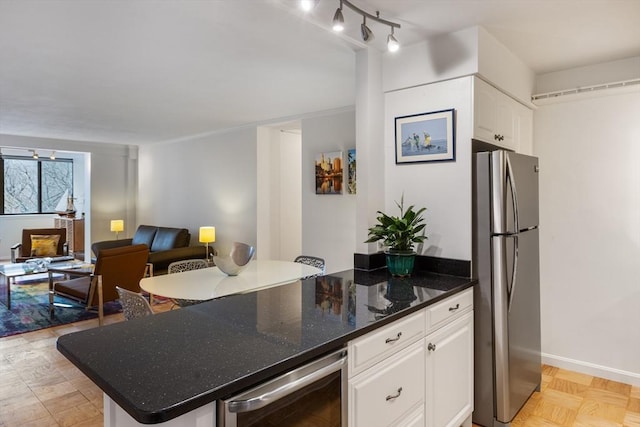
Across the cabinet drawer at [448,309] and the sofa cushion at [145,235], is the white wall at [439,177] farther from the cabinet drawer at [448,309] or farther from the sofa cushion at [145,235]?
the sofa cushion at [145,235]

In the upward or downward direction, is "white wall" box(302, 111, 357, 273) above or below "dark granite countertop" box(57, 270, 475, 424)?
above

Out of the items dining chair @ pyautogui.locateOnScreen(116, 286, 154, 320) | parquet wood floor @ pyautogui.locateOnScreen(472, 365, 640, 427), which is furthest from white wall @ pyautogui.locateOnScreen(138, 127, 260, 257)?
parquet wood floor @ pyautogui.locateOnScreen(472, 365, 640, 427)

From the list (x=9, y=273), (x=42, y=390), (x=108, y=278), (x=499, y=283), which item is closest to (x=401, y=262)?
(x=499, y=283)

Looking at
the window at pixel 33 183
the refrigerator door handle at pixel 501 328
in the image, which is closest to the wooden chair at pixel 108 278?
the refrigerator door handle at pixel 501 328

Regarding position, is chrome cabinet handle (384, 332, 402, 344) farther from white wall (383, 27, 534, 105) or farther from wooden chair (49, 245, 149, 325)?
wooden chair (49, 245, 149, 325)

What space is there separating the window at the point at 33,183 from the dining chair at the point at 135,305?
8360mm

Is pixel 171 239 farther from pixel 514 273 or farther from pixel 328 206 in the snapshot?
pixel 514 273

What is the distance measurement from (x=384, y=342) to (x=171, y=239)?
5357 mm

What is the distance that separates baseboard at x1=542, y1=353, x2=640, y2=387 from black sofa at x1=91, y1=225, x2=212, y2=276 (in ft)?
15.4

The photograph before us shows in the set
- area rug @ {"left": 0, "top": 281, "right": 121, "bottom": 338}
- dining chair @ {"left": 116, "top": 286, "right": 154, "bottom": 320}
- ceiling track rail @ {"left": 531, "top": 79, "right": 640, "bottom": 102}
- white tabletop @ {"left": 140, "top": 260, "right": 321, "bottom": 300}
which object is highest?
ceiling track rail @ {"left": 531, "top": 79, "right": 640, "bottom": 102}

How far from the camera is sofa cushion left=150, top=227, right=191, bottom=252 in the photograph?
245 inches

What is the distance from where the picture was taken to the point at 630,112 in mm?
2873

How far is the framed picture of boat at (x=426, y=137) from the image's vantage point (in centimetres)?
244

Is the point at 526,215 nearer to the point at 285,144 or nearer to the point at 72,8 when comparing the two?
the point at 72,8
